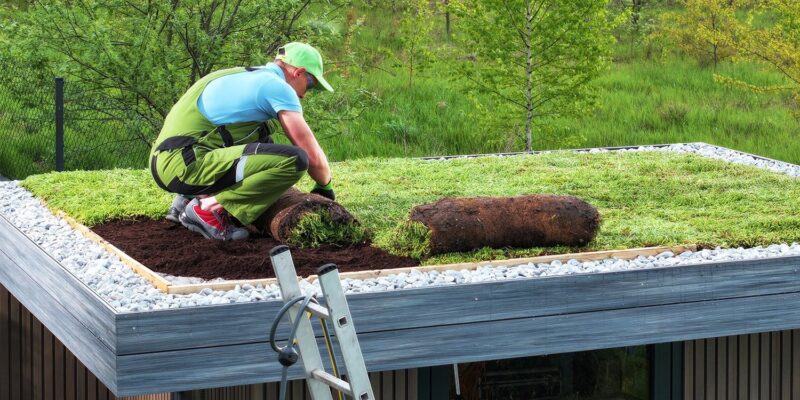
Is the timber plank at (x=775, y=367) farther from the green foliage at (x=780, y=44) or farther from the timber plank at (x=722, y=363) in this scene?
the green foliage at (x=780, y=44)

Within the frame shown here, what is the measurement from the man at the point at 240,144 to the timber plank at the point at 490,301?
1268 mm

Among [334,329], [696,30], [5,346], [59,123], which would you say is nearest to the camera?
[334,329]

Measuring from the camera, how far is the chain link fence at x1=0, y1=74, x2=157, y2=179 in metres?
11.0

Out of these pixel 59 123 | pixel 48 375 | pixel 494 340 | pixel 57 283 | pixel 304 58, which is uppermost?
pixel 304 58

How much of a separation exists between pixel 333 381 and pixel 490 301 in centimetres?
154

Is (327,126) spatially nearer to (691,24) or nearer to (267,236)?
(267,236)

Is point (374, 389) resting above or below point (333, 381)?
below

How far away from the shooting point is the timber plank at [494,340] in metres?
4.28

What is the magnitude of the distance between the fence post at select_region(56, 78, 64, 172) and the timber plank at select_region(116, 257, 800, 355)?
21.1ft

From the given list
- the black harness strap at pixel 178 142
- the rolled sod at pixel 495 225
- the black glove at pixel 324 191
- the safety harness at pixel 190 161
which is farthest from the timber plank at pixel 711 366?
the black harness strap at pixel 178 142

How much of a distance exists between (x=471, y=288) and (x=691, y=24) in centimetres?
1396

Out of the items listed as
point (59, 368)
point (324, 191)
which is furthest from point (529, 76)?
point (59, 368)

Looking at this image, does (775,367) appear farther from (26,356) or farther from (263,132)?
(26,356)

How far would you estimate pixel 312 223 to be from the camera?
566cm
